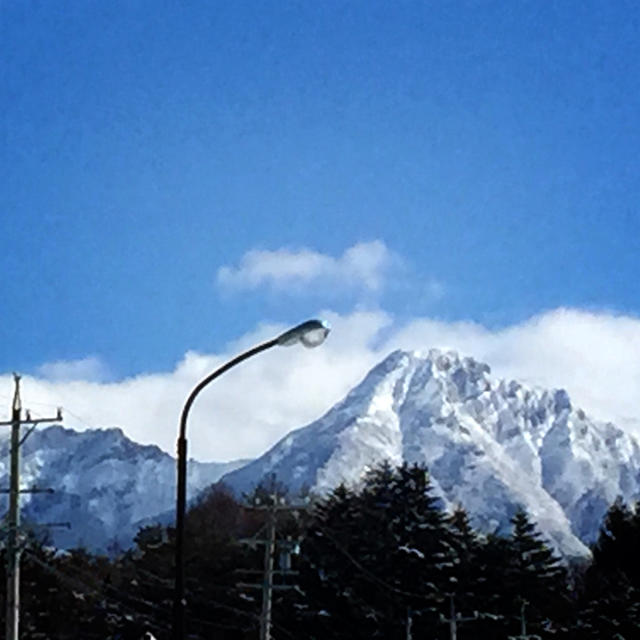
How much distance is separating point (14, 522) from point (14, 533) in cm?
31

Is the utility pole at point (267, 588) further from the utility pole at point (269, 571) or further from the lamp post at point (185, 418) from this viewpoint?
the lamp post at point (185, 418)

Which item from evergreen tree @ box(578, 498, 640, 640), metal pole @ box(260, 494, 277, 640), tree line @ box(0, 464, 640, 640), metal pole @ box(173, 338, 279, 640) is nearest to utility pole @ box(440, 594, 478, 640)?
tree line @ box(0, 464, 640, 640)

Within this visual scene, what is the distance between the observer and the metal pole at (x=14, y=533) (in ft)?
127

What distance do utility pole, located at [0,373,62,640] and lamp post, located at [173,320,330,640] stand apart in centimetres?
1677

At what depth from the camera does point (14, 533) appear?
4047cm

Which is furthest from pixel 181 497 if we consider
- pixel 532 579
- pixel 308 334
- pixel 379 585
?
pixel 532 579

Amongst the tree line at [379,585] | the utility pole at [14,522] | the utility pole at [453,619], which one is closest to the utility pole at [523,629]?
the tree line at [379,585]

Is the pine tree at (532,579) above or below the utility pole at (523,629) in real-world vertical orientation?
above

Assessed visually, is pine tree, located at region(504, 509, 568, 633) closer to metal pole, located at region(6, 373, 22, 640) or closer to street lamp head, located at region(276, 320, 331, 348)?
metal pole, located at region(6, 373, 22, 640)

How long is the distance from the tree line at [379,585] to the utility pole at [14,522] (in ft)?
106

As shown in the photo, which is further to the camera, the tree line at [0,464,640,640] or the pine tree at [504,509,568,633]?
the pine tree at [504,509,568,633]

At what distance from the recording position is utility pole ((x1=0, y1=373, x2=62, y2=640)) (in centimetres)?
3859

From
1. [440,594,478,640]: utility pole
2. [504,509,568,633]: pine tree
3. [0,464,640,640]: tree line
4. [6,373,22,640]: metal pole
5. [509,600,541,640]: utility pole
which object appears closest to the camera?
[6,373,22,640]: metal pole

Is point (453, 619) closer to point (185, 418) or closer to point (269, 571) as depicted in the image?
point (269, 571)
